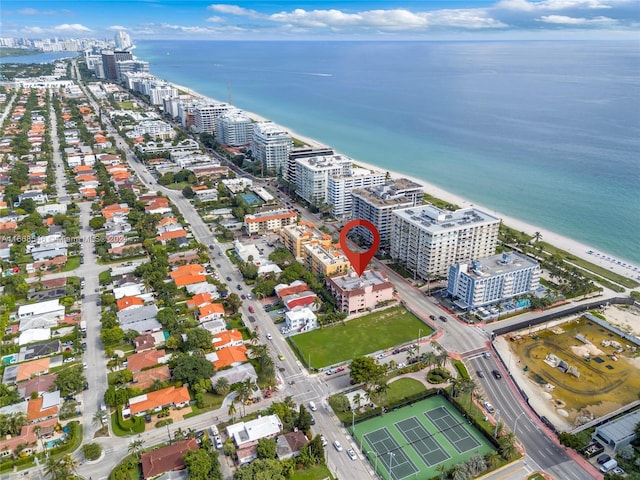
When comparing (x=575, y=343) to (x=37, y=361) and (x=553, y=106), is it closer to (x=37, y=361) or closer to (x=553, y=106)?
(x=37, y=361)

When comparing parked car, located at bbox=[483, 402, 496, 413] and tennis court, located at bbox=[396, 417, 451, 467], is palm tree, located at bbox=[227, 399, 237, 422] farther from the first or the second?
parked car, located at bbox=[483, 402, 496, 413]

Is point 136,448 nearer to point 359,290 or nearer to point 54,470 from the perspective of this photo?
point 54,470

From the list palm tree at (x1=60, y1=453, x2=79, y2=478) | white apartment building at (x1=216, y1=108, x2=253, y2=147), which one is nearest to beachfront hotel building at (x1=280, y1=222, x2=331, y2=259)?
palm tree at (x1=60, y1=453, x2=79, y2=478)

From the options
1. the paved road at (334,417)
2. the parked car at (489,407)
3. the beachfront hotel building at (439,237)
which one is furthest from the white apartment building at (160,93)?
the parked car at (489,407)

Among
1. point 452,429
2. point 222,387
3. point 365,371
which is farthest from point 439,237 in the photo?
point 222,387

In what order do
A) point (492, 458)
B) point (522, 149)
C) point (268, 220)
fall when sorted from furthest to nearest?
point (522, 149) < point (268, 220) < point (492, 458)

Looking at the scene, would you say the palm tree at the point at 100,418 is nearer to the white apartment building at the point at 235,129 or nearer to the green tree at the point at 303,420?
the green tree at the point at 303,420

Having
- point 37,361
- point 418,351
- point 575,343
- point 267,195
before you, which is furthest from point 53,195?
point 575,343
